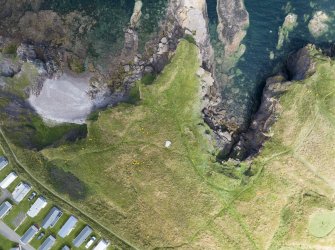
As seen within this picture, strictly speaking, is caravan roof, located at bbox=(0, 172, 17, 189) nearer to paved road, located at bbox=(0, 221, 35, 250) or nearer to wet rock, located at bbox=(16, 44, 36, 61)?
paved road, located at bbox=(0, 221, 35, 250)

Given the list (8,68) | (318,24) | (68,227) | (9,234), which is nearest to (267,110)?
(318,24)

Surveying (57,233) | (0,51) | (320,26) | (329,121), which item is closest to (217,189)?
(329,121)

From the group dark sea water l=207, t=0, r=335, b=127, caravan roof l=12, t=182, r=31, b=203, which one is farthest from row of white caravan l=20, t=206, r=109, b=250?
dark sea water l=207, t=0, r=335, b=127

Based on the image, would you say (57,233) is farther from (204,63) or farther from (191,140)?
(204,63)

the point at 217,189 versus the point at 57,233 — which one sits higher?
the point at 217,189

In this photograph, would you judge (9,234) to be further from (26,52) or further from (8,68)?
(26,52)
